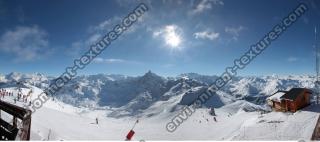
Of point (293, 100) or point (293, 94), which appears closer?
point (293, 100)

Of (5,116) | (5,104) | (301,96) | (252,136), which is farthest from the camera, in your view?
(301,96)

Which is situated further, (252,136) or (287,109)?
(287,109)

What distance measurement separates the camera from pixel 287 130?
104 ft

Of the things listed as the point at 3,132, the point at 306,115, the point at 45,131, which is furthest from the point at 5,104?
the point at 306,115

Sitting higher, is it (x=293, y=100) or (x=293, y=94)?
(x=293, y=94)

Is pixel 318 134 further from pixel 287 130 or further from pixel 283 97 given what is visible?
pixel 283 97

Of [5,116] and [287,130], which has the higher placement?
[5,116]

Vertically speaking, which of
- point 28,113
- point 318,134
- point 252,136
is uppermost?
point 28,113

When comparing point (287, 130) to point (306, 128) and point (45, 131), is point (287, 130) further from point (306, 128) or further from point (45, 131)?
point (45, 131)

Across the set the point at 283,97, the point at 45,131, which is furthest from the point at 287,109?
the point at 45,131

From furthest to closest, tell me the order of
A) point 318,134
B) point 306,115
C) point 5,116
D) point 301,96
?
point 301,96, point 306,115, point 5,116, point 318,134

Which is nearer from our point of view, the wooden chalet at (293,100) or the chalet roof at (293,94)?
the wooden chalet at (293,100)

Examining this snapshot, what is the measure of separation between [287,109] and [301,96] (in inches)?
108

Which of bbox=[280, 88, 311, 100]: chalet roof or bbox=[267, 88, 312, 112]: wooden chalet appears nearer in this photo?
bbox=[267, 88, 312, 112]: wooden chalet
